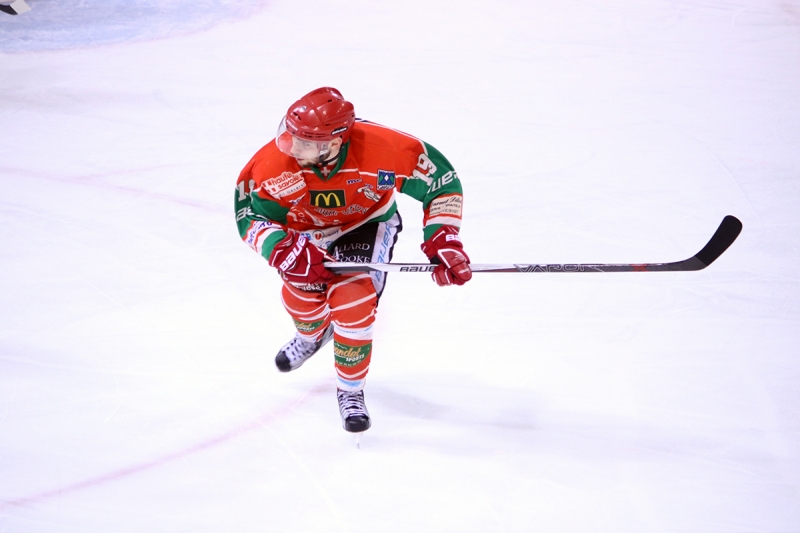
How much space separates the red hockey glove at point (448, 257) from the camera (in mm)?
2330

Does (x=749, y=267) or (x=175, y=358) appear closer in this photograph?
(x=175, y=358)

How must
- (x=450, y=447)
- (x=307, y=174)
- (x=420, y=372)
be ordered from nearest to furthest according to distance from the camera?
(x=307, y=174), (x=450, y=447), (x=420, y=372)

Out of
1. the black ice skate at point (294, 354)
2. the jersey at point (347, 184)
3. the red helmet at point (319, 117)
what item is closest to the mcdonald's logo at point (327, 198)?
the jersey at point (347, 184)

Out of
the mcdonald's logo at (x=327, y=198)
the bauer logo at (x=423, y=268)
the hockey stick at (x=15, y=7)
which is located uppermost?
the mcdonald's logo at (x=327, y=198)

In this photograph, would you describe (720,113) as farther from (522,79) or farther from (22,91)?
(22,91)

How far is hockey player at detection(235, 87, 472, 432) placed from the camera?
2303 millimetres

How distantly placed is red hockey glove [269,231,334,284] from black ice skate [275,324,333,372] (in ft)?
1.64

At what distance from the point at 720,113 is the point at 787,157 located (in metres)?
0.65

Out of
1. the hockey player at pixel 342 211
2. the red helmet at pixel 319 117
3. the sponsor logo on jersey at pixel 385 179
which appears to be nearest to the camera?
the red helmet at pixel 319 117

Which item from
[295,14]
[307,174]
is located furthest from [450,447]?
[295,14]

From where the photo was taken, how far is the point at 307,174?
2.36 metres

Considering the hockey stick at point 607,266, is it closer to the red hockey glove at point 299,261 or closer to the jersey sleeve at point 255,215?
the red hockey glove at point 299,261

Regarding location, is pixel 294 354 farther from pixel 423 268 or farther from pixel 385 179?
pixel 385 179

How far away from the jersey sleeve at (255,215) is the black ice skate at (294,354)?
0.49 meters
